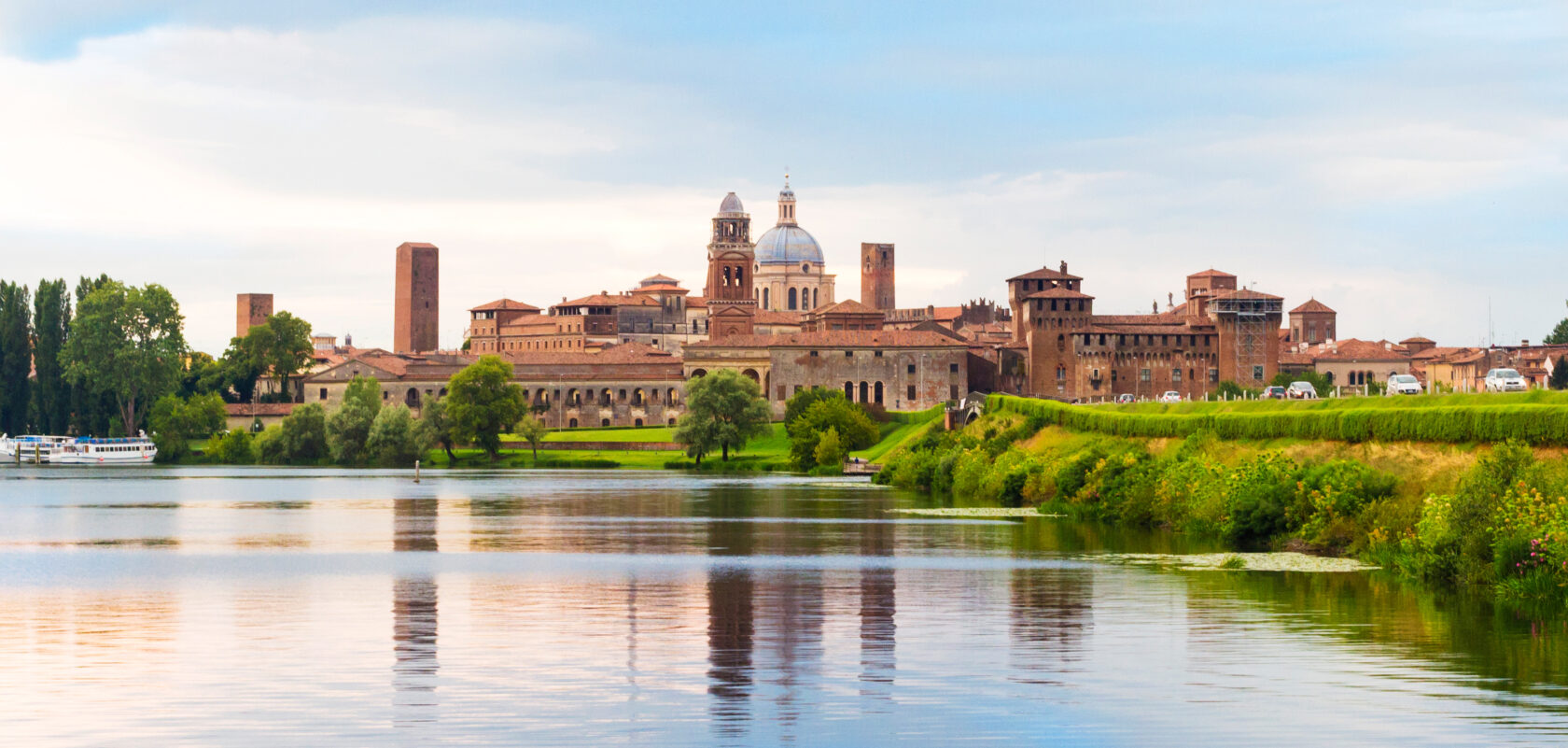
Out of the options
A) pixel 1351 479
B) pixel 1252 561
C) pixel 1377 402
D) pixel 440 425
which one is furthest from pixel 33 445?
pixel 1252 561

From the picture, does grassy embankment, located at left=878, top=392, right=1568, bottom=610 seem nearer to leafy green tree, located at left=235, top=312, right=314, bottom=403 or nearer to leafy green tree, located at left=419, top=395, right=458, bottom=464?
leafy green tree, located at left=419, top=395, right=458, bottom=464

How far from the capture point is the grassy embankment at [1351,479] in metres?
21.3

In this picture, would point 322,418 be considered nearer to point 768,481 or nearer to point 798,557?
point 768,481

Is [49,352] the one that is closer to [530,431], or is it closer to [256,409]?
[256,409]

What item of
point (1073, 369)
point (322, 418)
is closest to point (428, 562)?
point (322, 418)

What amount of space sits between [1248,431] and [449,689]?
967 inches

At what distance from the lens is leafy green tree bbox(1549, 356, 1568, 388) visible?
322ft

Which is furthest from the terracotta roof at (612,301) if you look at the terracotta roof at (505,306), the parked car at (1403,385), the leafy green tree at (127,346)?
the parked car at (1403,385)

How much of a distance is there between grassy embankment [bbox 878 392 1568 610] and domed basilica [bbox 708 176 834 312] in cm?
10812

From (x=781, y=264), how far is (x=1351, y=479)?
431 ft

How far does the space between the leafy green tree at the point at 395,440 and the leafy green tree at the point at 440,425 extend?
0.34 m

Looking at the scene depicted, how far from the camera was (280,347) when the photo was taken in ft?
381

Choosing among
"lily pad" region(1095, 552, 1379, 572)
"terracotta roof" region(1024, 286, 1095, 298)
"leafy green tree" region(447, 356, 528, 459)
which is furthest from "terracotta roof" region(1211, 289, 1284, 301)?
"lily pad" region(1095, 552, 1379, 572)

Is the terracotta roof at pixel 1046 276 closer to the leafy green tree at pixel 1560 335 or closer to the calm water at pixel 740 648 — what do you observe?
the leafy green tree at pixel 1560 335
